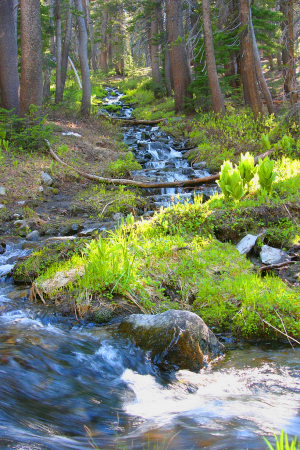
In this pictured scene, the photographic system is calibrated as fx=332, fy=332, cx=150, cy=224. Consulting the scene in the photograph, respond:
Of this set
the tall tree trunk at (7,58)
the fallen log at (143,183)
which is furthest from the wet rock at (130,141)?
the tall tree trunk at (7,58)

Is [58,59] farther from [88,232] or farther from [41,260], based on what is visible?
[41,260]

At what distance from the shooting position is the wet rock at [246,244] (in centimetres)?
548

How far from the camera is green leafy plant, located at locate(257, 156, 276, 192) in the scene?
6341 millimetres

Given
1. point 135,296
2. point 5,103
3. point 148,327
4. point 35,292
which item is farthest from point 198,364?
point 5,103

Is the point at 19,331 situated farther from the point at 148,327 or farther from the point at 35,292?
the point at 148,327

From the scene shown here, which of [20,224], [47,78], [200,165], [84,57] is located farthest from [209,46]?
[47,78]

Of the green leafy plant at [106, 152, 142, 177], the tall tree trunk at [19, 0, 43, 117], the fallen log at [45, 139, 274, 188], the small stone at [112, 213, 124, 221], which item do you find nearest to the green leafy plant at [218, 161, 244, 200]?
the small stone at [112, 213, 124, 221]

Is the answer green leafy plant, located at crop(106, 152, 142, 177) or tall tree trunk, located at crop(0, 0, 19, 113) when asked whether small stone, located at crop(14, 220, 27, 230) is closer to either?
green leafy plant, located at crop(106, 152, 142, 177)

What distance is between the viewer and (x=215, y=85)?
14.0 m

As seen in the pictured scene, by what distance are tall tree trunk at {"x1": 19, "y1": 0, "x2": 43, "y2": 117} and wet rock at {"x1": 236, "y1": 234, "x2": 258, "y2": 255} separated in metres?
8.38

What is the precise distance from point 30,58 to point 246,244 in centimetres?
953

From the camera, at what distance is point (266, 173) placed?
253 inches

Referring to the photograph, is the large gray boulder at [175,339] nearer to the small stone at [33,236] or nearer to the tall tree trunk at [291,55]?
the small stone at [33,236]

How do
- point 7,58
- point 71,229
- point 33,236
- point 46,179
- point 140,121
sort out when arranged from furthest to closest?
point 140,121, point 7,58, point 46,179, point 71,229, point 33,236
